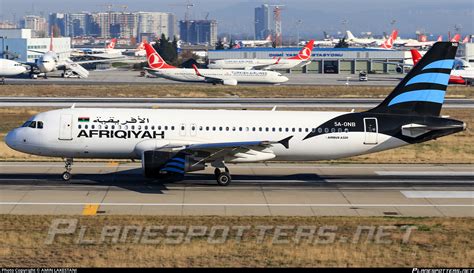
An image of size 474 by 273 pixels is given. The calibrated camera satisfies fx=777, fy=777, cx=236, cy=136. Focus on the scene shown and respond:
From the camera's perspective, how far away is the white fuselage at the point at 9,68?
120062 millimetres

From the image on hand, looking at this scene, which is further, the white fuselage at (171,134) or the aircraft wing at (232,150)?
the white fuselage at (171,134)

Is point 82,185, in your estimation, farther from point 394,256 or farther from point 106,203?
point 394,256

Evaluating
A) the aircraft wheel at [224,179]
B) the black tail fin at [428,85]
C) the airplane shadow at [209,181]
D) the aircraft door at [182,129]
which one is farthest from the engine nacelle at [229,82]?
the aircraft wheel at [224,179]

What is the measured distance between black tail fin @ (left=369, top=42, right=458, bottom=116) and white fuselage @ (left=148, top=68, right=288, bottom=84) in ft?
248

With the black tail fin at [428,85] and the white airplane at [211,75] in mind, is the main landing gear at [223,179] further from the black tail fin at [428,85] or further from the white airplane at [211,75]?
the white airplane at [211,75]

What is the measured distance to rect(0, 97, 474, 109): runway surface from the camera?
75188mm

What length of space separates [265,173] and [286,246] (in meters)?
16.4

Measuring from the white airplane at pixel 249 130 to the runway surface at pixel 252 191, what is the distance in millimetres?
1534

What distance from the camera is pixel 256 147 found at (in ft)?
124

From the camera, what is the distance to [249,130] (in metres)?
39.2

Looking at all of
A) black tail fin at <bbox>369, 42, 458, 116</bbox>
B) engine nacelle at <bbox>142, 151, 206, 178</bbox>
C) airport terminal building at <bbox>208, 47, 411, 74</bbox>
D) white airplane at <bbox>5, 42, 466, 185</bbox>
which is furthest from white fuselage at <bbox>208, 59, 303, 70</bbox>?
engine nacelle at <bbox>142, 151, 206, 178</bbox>

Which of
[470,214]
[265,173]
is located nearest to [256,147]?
[265,173]

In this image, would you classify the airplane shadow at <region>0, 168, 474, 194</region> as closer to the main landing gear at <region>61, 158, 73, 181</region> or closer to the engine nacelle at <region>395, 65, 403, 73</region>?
the main landing gear at <region>61, 158, 73, 181</region>

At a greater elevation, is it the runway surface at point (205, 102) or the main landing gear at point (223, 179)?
the runway surface at point (205, 102)
